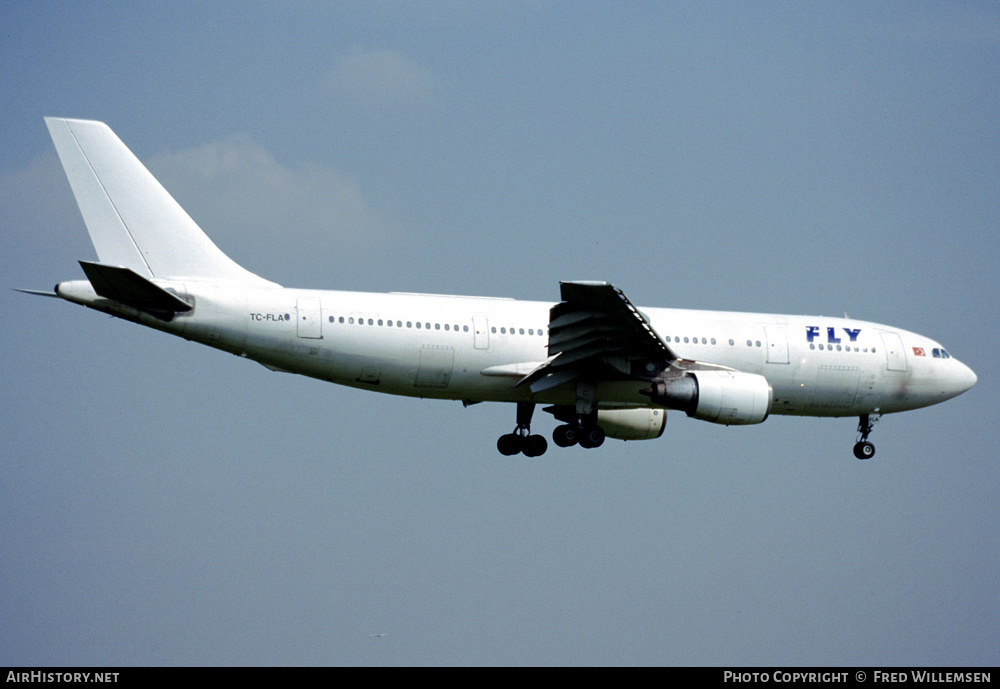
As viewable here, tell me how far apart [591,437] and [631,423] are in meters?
4.39

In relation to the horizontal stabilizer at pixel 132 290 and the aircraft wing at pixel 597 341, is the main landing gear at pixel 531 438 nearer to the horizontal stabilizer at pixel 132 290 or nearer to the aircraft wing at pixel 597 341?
the aircraft wing at pixel 597 341

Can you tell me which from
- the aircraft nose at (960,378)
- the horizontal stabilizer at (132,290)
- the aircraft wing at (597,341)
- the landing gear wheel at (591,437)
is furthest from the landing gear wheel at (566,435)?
the aircraft nose at (960,378)

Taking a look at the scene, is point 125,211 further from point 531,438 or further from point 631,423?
point 631,423

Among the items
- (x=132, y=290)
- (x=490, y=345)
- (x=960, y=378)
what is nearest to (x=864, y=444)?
(x=960, y=378)

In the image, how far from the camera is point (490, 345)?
3516 cm

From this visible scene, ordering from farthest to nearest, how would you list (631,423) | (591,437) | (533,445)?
(631,423) → (533,445) → (591,437)

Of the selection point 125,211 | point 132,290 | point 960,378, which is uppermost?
point 125,211

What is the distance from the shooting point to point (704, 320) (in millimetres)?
38156

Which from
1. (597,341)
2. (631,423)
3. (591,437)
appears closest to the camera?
(597,341)

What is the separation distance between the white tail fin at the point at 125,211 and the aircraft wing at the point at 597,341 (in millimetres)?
8228

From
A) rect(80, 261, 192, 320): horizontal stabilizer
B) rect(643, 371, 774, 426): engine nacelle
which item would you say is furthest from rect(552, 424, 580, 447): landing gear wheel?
rect(80, 261, 192, 320): horizontal stabilizer

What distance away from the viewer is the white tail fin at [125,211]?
3319 centimetres
